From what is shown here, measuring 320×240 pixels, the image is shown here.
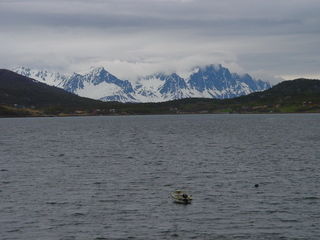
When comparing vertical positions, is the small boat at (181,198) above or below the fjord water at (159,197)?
above

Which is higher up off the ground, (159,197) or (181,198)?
(181,198)

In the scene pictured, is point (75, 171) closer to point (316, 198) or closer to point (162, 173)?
point (162, 173)

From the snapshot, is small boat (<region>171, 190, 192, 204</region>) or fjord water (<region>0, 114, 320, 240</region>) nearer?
fjord water (<region>0, 114, 320, 240</region>)

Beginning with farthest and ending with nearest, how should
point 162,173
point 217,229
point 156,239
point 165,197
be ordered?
point 162,173 < point 165,197 < point 217,229 < point 156,239

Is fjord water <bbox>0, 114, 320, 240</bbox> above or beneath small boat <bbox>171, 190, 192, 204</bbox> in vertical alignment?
beneath

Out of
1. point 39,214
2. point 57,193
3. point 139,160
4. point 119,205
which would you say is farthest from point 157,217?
point 139,160

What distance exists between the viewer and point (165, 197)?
7488 cm

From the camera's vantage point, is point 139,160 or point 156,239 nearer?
point 156,239

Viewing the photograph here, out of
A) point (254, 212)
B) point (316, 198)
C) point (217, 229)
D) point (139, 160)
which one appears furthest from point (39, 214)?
point (139, 160)

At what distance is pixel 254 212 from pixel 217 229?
29.7ft

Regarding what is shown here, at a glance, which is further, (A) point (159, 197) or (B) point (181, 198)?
(A) point (159, 197)

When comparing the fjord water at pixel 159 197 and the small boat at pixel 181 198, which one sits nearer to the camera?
the fjord water at pixel 159 197

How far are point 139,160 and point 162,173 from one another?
2494 centimetres

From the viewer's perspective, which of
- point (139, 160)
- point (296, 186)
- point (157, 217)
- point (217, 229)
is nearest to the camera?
point (217, 229)
